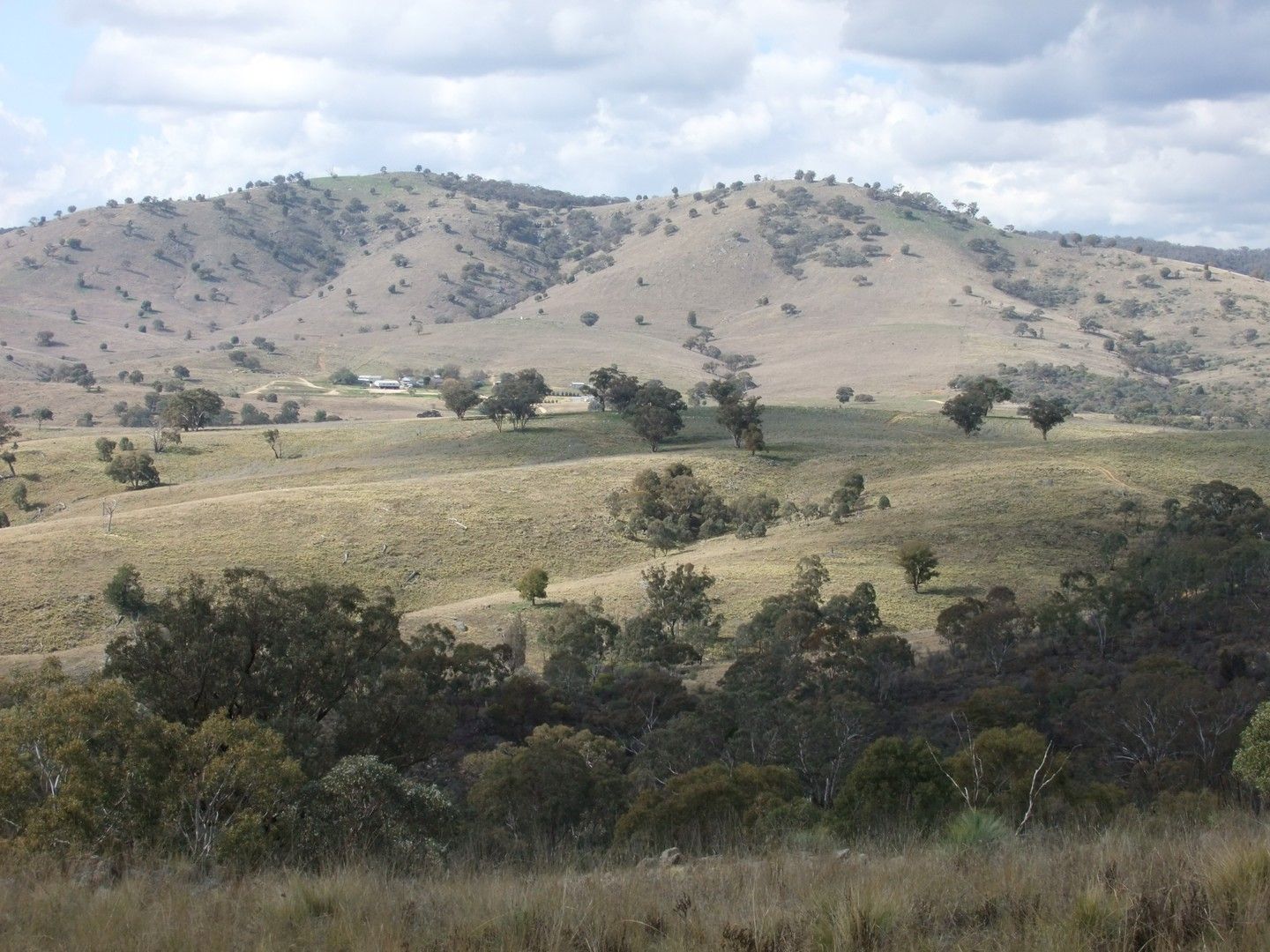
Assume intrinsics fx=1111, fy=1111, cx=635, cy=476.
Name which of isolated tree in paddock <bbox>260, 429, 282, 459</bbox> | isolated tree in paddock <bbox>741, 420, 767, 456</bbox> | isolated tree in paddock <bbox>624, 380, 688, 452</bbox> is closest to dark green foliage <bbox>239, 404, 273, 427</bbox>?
isolated tree in paddock <bbox>260, 429, 282, 459</bbox>

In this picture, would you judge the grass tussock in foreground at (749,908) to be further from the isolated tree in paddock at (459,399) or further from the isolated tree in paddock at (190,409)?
the isolated tree in paddock at (190,409)

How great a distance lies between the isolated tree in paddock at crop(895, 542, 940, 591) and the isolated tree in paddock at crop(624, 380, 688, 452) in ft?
145

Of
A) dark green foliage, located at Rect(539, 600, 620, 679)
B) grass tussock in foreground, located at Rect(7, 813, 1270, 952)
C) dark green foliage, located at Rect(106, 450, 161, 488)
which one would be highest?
dark green foliage, located at Rect(106, 450, 161, 488)

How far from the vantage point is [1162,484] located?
73.6 meters

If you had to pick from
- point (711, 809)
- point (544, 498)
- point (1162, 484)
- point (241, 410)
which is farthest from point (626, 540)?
point (241, 410)

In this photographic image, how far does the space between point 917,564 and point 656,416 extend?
47.5 m

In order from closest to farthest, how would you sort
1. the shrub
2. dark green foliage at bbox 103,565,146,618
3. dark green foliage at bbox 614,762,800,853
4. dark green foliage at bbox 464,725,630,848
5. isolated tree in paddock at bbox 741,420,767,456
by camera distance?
the shrub
dark green foliage at bbox 614,762,800,853
dark green foliage at bbox 464,725,630,848
dark green foliage at bbox 103,565,146,618
isolated tree in paddock at bbox 741,420,767,456

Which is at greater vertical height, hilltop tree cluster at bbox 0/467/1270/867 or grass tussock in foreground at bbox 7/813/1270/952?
grass tussock in foreground at bbox 7/813/1270/952

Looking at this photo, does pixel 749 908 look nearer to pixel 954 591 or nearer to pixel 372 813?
pixel 372 813

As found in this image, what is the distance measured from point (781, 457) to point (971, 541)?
3216cm

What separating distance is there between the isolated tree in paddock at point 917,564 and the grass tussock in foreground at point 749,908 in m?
47.4

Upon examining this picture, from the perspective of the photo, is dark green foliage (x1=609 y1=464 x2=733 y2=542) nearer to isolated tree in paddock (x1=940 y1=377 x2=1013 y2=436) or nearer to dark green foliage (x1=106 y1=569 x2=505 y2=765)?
isolated tree in paddock (x1=940 y1=377 x2=1013 y2=436)

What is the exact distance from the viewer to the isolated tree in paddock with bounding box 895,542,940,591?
5419 cm

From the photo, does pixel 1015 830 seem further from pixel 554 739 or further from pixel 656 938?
pixel 554 739
